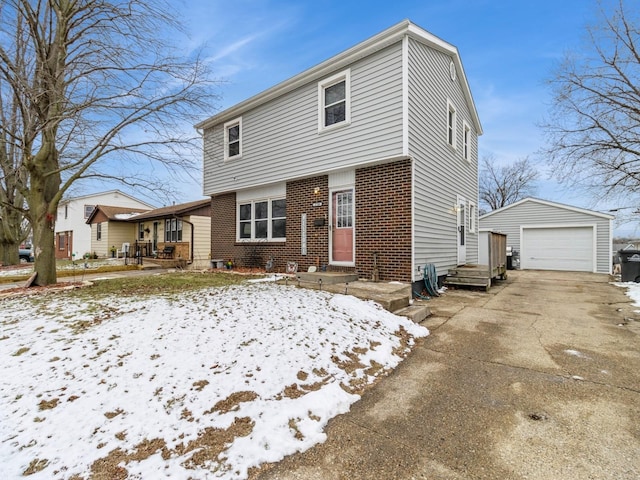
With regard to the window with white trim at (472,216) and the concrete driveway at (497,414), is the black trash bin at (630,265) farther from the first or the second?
the concrete driveway at (497,414)

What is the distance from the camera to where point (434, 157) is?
335 inches

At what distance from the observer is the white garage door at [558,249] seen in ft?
50.6

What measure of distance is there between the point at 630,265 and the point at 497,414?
40.5 feet

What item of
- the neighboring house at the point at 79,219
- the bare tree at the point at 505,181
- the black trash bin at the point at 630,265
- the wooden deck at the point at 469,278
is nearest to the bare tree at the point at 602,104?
the black trash bin at the point at 630,265

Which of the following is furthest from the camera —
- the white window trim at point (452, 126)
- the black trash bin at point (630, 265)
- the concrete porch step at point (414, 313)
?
the black trash bin at point (630, 265)

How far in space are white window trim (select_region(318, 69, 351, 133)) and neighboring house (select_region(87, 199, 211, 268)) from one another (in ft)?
33.8

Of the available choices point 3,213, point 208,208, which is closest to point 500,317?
point 208,208

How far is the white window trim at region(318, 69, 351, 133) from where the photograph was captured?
8016 millimetres

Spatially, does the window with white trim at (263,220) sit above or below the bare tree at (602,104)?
below

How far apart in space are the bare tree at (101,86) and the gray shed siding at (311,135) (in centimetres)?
205

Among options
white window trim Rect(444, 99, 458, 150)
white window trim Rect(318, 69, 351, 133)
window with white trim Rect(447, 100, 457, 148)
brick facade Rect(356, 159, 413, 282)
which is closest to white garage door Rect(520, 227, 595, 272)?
white window trim Rect(444, 99, 458, 150)

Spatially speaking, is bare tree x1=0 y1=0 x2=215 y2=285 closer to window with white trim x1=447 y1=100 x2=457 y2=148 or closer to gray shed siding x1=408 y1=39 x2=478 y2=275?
gray shed siding x1=408 y1=39 x2=478 y2=275

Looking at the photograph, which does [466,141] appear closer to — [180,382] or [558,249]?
[558,249]

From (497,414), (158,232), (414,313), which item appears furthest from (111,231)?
(497,414)
